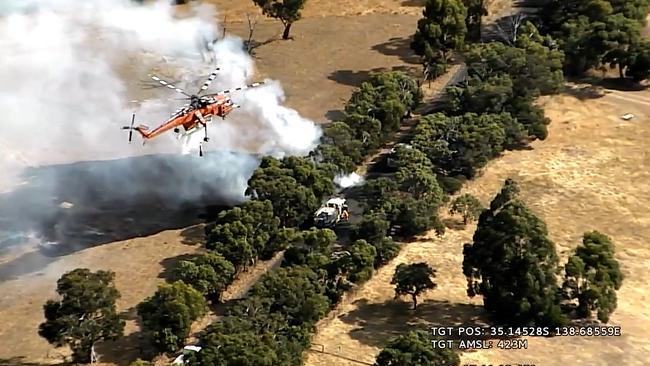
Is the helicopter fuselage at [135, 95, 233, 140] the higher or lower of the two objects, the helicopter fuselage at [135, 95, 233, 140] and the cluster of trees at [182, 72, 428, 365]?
the higher

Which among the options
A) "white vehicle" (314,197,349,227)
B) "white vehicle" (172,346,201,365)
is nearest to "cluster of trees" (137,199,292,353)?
"white vehicle" (172,346,201,365)

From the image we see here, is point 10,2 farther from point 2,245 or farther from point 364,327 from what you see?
point 364,327

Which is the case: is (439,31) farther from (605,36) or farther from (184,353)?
(184,353)

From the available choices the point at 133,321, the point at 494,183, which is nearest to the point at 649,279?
the point at 494,183

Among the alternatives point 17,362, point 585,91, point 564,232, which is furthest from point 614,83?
point 17,362

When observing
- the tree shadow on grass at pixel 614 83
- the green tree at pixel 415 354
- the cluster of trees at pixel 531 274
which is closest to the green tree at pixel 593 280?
the cluster of trees at pixel 531 274

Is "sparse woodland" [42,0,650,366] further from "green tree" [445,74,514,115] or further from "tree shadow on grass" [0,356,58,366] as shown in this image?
"tree shadow on grass" [0,356,58,366]
